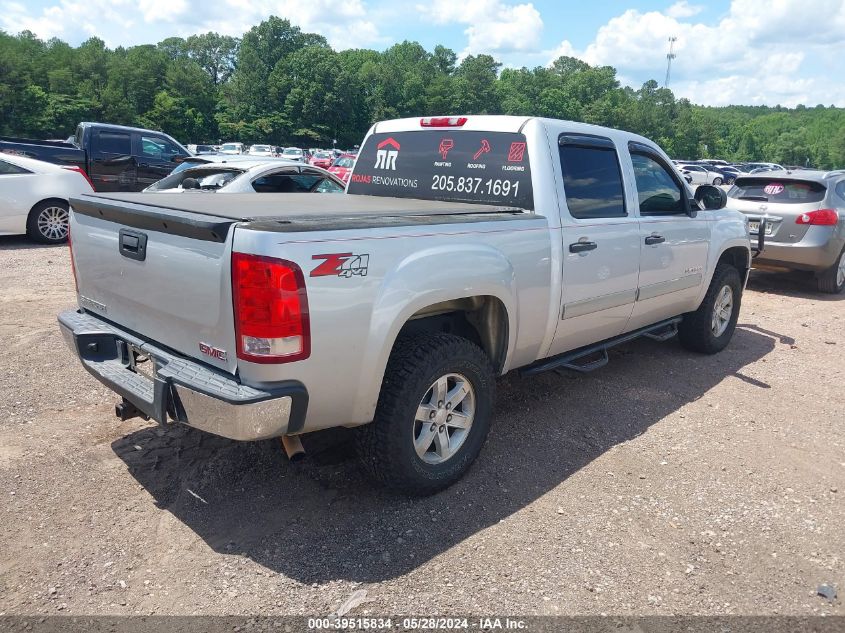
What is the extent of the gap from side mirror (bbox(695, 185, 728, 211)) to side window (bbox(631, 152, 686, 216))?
9.9 inches

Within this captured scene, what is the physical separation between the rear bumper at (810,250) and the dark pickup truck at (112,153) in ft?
35.8

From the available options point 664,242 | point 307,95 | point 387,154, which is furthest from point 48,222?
point 307,95

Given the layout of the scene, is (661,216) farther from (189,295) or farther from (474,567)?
(189,295)

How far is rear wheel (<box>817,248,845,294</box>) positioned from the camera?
9.14 metres

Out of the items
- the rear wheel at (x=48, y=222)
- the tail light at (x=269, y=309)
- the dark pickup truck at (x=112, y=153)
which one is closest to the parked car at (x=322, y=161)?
the dark pickup truck at (x=112, y=153)

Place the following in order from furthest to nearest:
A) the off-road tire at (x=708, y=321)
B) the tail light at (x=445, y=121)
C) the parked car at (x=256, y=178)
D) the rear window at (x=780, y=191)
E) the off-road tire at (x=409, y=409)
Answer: the rear window at (x=780, y=191)
the parked car at (x=256, y=178)
the off-road tire at (x=708, y=321)
the tail light at (x=445, y=121)
the off-road tire at (x=409, y=409)

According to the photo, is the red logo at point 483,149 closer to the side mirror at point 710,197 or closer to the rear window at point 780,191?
the side mirror at point 710,197

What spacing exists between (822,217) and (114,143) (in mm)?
12212

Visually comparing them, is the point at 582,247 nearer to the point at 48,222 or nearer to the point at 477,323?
the point at 477,323

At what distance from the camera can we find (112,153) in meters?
12.8

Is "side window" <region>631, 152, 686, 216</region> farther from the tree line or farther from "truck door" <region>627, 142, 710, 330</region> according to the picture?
the tree line

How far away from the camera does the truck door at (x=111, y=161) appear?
12688 mm

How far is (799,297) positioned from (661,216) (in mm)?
5455

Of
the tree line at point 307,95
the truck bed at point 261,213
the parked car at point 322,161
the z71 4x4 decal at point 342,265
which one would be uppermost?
the tree line at point 307,95
